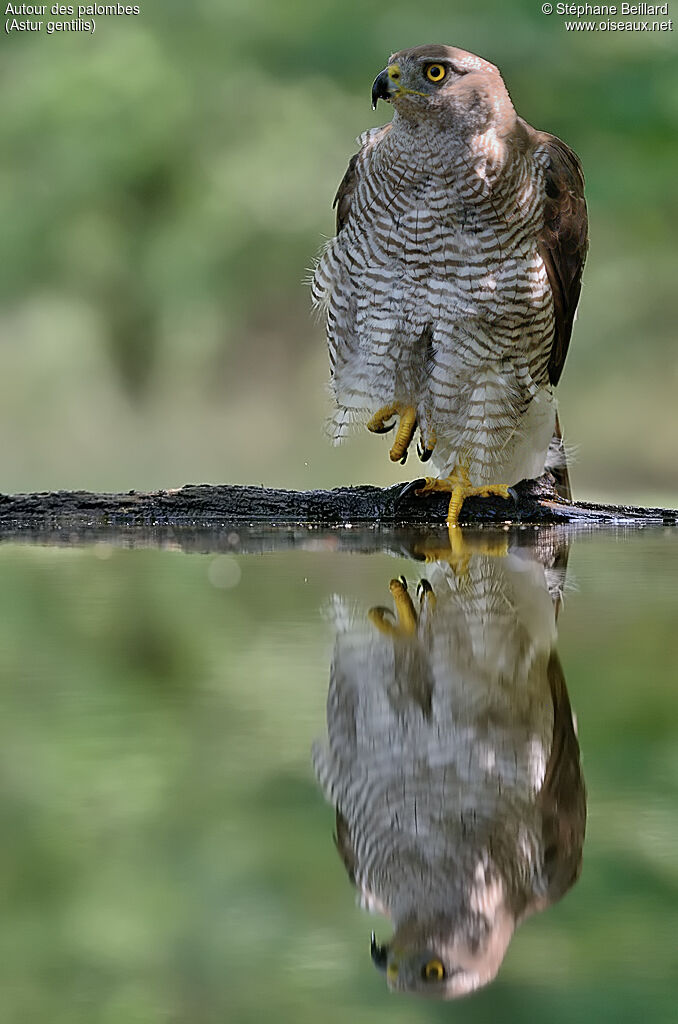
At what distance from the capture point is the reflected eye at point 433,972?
22.4 inches

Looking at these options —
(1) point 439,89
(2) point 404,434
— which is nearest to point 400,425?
(2) point 404,434

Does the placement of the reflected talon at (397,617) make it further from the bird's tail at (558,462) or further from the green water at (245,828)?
the bird's tail at (558,462)

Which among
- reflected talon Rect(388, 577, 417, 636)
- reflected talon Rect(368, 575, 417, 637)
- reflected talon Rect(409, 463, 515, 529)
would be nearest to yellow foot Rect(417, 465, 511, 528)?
reflected talon Rect(409, 463, 515, 529)

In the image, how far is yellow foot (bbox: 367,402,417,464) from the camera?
319cm

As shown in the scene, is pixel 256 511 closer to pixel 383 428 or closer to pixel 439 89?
pixel 383 428

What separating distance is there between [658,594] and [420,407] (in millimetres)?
1483

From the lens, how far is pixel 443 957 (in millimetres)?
590

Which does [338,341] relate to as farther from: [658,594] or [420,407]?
[658,594]

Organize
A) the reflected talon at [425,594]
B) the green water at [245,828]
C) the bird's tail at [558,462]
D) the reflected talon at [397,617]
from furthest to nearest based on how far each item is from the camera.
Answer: the bird's tail at [558,462]
the reflected talon at [425,594]
the reflected talon at [397,617]
the green water at [245,828]

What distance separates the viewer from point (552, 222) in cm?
310

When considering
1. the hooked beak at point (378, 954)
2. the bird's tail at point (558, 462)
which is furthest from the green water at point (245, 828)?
the bird's tail at point (558, 462)

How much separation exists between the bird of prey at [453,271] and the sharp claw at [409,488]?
1 cm

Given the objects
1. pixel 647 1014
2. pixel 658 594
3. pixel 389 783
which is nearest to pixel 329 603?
pixel 658 594

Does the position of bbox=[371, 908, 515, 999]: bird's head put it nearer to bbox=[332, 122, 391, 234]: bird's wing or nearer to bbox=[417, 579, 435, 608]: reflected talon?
bbox=[417, 579, 435, 608]: reflected talon
